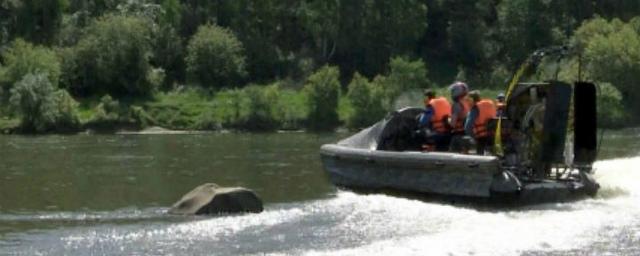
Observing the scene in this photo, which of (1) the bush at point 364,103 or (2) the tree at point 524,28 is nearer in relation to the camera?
(1) the bush at point 364,103

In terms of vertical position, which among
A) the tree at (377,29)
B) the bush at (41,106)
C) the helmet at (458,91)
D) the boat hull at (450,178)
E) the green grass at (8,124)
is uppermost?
the tree at (377,29)

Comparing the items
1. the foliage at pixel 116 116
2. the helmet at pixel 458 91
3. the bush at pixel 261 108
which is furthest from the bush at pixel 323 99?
the helmet at pixel 458 91

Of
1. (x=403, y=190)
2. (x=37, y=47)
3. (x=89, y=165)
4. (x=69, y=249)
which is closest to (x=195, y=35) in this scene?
(x=37, y=47)

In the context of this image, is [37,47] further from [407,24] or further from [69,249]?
[69,249]

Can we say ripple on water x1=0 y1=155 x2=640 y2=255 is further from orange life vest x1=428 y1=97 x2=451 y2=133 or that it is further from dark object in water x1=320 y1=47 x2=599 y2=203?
orange life vest x1=428 y1=97 x2=451 y2=133

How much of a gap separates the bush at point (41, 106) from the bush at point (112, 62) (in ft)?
21.5

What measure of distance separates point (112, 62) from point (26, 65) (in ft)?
18.3

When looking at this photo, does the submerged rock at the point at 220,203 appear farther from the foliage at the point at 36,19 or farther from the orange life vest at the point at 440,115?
the foliage at the point at 36,19

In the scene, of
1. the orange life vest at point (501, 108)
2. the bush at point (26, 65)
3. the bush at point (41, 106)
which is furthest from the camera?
the bush at point (26, 65)

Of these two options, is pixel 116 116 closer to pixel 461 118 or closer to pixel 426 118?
pixel 426 118

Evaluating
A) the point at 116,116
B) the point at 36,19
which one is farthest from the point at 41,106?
the point at 36,19

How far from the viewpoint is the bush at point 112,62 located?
265 feet

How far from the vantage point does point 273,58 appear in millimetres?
88062

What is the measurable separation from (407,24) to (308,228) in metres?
63.7
